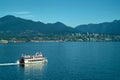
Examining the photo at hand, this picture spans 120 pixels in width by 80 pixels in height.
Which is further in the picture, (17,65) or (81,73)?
(17,65)

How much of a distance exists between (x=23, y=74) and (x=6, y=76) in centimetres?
636

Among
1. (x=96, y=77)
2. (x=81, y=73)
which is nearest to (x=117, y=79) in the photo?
→ (x=96, y=77)

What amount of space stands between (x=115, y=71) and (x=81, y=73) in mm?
11635

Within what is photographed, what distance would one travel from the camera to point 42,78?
9231 cm

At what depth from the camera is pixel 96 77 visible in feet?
301

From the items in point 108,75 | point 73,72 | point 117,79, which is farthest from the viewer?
point 73,72

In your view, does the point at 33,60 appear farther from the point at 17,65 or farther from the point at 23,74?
the point at 23,74

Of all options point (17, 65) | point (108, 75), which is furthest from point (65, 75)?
point (17, 65)

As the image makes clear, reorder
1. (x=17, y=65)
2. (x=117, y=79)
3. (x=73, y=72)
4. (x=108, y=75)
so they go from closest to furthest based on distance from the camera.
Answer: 1. (x=117, y=79)
2. (x=108, y=75)
3. (x=73, y=72)
4. (x=17, y=65)

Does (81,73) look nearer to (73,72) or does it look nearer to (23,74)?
(73,72)

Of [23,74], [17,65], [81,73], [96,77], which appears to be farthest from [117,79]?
[17,65]

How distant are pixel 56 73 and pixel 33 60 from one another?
34737 millimetres

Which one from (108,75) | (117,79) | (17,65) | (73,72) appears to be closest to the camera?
(117,79)

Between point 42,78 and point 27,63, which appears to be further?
point 27,63
